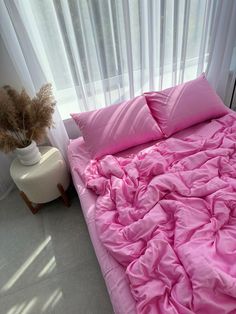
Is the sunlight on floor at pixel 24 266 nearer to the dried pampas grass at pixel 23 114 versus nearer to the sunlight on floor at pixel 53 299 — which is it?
the sunlight on floor at pixel 53 299

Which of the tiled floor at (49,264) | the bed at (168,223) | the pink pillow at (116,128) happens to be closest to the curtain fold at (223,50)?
the bed at (168,223)

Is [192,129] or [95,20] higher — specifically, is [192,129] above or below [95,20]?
below

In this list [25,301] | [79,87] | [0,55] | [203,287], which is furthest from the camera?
[79,87]

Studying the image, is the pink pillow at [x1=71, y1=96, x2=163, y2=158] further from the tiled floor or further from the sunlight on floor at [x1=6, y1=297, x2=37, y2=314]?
the sunlight on floor at [x1=6, y1=297, x2=37, y2=314]

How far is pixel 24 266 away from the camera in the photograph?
1.38 meters

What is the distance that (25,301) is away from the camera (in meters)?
1.24

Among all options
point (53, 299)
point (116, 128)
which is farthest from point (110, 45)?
point (53, 299)

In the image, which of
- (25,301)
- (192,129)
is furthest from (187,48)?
(25,301)

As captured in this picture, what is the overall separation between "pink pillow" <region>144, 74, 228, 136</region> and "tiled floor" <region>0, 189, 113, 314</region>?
0.93m

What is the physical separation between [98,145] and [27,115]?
0.47m

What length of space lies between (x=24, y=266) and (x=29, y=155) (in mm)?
705

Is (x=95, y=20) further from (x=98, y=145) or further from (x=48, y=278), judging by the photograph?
(x=48, y=278)

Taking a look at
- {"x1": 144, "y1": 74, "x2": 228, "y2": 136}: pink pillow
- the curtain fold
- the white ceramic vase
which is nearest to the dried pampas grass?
the white ceramic vase

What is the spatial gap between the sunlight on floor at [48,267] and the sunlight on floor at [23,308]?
5.4 inches
